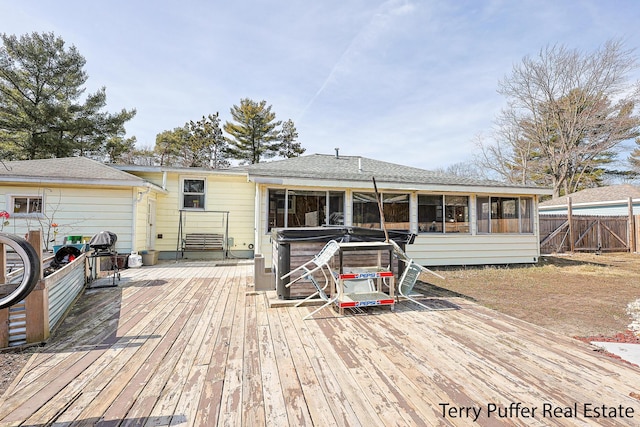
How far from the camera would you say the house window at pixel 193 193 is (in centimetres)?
975

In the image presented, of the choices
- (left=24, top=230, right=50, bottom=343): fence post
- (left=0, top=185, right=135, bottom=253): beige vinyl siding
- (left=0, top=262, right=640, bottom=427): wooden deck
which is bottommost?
(left=0, top=262, right=640, bottom=427): wooden deck

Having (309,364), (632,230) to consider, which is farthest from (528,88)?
(309,364)

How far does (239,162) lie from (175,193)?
1460 centimetres

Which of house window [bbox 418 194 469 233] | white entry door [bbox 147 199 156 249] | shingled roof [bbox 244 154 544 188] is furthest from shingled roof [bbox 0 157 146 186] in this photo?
house window [bbox 418 194 469 233]

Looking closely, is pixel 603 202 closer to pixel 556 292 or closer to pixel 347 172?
pixel 556 292

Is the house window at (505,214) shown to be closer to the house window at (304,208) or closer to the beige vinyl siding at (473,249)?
the beige vinyl siding at (473,249)

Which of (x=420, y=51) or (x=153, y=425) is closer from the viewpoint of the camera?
(x=153, y=425)

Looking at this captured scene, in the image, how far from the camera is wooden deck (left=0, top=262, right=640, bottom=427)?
179 centimetres

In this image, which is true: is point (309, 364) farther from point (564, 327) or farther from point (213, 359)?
point (564, 327)

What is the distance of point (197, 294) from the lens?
5055mm

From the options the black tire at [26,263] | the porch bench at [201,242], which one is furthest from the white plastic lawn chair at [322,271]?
the porch bench at [201,242]

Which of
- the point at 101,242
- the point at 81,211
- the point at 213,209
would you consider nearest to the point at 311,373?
the point at 101,242

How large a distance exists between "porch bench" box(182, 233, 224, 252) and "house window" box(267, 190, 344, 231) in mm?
3212

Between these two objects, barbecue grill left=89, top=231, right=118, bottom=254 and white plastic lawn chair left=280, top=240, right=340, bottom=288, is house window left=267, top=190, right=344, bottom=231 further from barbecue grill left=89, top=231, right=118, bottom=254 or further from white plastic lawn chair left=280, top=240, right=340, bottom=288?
barbecue grill left=89, top=231, right=118, bottom=254
